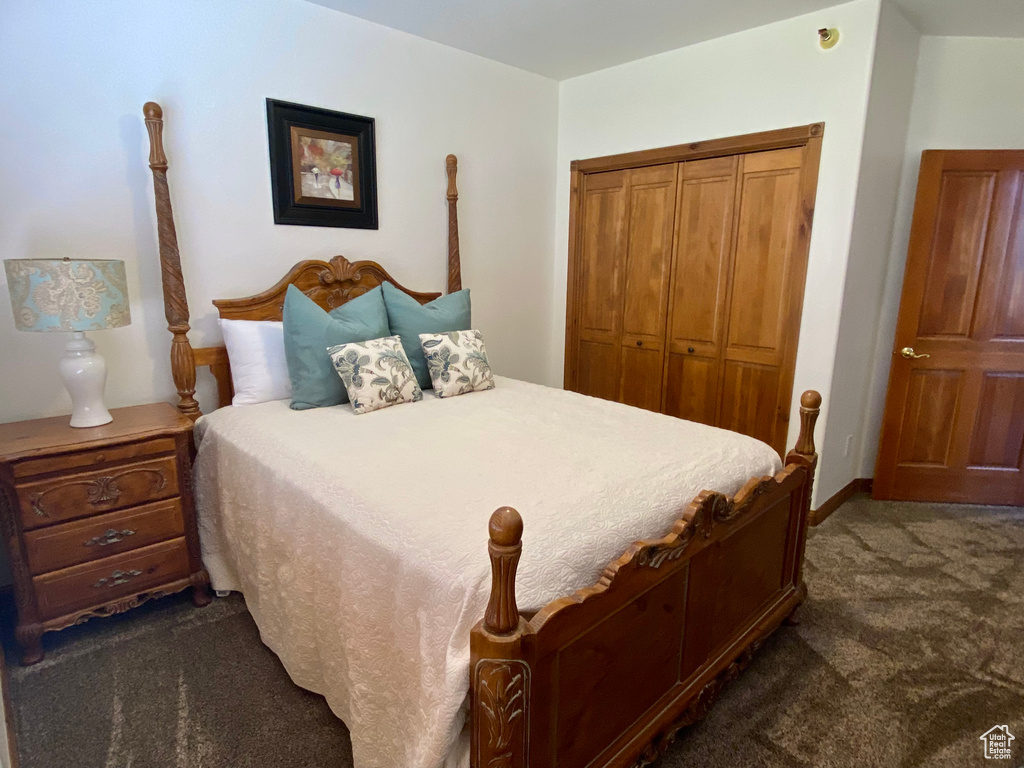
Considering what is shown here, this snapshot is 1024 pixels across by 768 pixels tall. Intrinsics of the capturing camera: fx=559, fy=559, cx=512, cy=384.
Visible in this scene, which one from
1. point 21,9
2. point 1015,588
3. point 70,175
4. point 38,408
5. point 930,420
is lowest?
point 1015,588

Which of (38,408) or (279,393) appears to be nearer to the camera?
(38,408)

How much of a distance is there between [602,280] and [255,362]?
2.23 meters

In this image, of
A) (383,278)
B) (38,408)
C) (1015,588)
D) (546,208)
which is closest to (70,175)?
(38,408)

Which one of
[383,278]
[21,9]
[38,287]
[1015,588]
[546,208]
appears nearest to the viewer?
[38,287]

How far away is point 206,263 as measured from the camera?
248 cm

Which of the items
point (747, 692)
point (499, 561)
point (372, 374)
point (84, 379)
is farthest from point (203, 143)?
point (747, 692)

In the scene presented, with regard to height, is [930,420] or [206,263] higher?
[206,263]

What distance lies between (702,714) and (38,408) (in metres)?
2.58

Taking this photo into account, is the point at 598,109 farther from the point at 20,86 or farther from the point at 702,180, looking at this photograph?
the point at 20,86

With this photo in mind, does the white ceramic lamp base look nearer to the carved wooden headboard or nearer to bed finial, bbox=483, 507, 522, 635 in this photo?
the carved wooden headboard

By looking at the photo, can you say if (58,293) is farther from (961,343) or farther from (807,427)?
(961,343)

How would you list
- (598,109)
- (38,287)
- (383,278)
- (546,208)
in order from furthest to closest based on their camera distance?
(546,208), (598,109), (383,278), (38,287)

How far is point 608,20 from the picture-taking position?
2.76m

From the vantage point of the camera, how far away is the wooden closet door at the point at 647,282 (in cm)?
332
